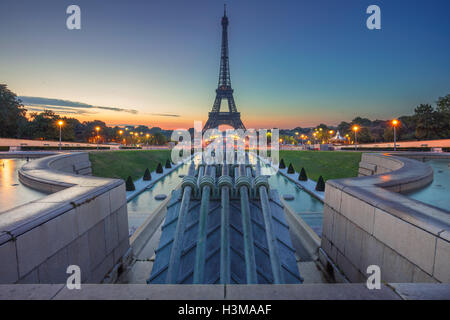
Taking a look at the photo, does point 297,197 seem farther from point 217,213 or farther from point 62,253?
point 62,253

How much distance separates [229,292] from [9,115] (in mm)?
73527

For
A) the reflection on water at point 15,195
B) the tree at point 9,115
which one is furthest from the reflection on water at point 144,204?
the tree at point 9,115

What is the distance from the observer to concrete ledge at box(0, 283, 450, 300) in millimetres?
2156

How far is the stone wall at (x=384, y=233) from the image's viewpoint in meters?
3.58

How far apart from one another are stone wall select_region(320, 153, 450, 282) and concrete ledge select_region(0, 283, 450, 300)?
1551mm

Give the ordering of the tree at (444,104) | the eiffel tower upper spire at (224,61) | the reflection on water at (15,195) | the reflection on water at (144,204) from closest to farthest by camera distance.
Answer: the reflection on water at (15,195) → the reflection on water at (144,204) → the tree at (444,104) → the eiffel tower upper spire at (224,61)

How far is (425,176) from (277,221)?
6.31m

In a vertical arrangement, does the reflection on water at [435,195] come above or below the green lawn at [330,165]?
above

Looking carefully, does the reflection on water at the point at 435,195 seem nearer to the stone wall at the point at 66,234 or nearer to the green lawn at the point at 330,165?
the stone wall at the point at 66,234

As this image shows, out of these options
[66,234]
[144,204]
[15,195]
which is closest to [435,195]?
[66,234]

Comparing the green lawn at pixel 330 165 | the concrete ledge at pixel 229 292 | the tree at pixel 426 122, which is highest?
the tree at pixel 426 122

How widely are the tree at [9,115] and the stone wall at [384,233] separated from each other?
235 ft
